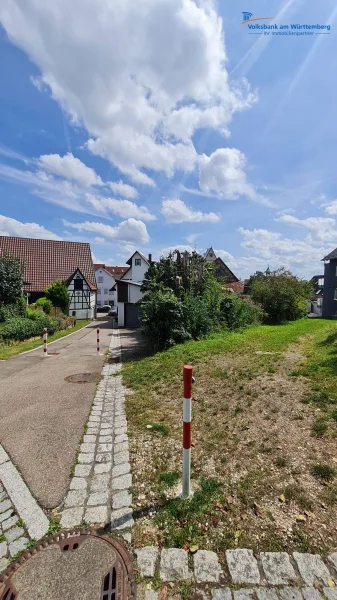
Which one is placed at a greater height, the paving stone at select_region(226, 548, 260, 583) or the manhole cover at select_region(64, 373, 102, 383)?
the paving stone at select_region(226, 548, 260, 583)

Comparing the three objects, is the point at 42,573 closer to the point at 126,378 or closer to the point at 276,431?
the point at 276,431

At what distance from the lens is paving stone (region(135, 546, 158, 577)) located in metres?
2.04

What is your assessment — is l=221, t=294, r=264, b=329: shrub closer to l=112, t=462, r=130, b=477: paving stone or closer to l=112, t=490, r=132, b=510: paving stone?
l=112, t=462, r=130, b=477: paving stone

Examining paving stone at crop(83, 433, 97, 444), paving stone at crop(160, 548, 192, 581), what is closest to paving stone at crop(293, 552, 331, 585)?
paving stone at crop(160, 548, 192, 581)

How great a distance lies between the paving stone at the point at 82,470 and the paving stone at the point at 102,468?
0.29 ft

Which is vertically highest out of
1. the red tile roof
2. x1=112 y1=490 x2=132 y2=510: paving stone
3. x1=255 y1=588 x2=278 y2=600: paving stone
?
the red tile roof

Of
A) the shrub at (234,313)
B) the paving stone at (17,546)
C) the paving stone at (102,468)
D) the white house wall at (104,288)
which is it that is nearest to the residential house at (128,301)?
the shrub at (234,313)

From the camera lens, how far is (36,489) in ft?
9.59

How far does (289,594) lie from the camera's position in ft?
6.09

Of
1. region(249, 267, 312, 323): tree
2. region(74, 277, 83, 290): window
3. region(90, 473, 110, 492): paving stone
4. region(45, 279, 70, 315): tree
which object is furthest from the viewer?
region(74, 277, 83, 290): window

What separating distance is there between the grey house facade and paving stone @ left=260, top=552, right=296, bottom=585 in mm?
33694

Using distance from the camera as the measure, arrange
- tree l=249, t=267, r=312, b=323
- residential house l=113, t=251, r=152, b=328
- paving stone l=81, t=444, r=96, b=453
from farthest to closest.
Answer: residential house l=113, t=251, r=152, b=328
tree l=249, t=267, r=312, b=323
paving stone l=81, t=444, r=96, b=453

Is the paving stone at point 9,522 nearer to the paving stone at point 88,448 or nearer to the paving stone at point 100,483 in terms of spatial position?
the paving stone at point 100,483

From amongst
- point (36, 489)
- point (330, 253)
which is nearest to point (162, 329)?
point (36, 489)
